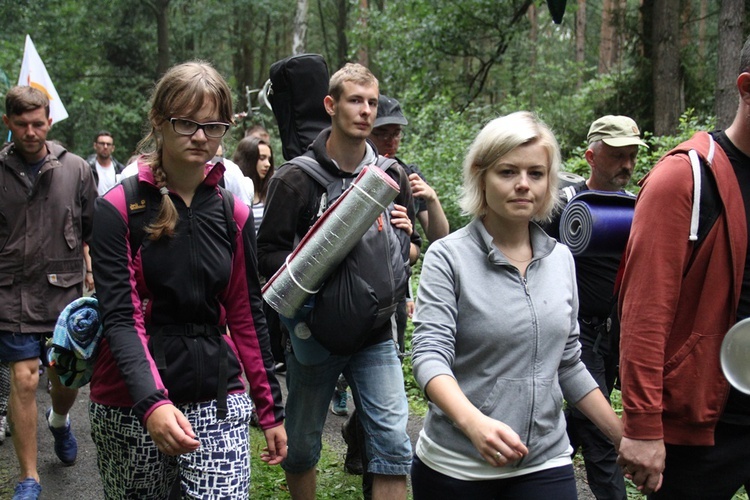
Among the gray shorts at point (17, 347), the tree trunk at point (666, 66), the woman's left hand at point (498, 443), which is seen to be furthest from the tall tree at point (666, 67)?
the woman's left hand at point (498, 443)

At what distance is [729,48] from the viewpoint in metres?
11.0

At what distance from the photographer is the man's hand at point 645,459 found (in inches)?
106

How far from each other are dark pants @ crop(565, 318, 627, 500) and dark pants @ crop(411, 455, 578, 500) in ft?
5.76

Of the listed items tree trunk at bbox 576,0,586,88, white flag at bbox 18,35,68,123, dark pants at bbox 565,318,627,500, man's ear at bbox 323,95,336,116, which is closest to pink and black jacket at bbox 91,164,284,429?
man's ear at bbox 323,95,336,116

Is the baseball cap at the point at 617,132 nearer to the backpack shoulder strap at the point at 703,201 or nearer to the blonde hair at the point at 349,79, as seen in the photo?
the blonde hair at the point at 349,79

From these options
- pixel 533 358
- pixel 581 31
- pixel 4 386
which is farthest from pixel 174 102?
pixel 581 31

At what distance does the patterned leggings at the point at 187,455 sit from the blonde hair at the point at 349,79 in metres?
1.89

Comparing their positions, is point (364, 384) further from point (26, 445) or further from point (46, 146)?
point (46, 146)

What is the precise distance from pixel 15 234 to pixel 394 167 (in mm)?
2679

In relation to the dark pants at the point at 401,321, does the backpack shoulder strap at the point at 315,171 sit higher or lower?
higher

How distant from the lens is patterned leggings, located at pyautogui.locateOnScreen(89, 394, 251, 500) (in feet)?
10.1

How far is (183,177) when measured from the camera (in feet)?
10.5

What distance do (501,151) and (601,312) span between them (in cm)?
206

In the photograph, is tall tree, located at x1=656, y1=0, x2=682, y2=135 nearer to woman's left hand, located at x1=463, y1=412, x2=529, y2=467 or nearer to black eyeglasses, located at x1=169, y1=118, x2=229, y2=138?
black eyeglasses, located at x1=169, y1=118, x2=229, y2=138
